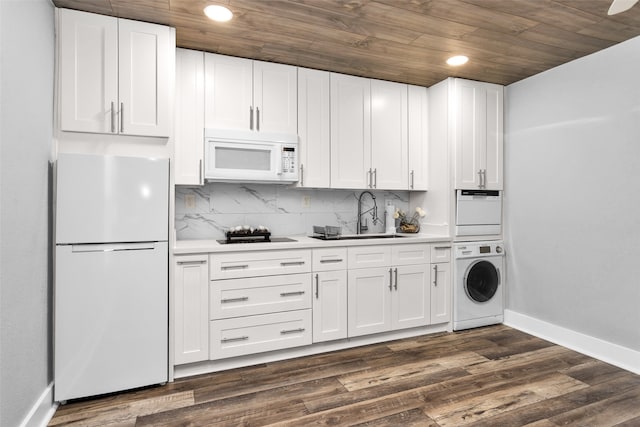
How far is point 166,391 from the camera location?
90.5 inches

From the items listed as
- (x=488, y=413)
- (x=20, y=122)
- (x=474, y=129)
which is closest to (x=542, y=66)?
(x=474, y=129)

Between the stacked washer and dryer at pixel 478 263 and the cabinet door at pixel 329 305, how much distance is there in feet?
3.97

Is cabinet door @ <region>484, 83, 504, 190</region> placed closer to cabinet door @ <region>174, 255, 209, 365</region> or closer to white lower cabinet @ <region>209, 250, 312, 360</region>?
white lower cabinet @ <region>209, 250, 312, 360</region>

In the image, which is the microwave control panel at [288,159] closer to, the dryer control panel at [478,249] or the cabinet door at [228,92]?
the cabinet door at [228,92]

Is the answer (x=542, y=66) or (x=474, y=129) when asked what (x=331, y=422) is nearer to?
(x=474, y=129)

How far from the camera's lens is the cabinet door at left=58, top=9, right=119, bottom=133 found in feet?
7.25

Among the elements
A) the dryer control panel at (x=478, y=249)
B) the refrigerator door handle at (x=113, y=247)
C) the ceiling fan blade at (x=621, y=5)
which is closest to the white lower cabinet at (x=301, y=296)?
the dryer control panel at (x=478, y=249)

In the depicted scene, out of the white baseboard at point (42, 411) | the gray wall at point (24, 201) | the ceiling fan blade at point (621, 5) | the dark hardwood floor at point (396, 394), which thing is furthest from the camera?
the dark hardwood floor at point (396, 394)

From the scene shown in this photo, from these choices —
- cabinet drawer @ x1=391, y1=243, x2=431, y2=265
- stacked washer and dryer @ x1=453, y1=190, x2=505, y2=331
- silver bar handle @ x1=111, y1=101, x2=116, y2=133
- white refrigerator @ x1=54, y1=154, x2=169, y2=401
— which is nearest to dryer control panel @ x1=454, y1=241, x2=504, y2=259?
stacked washer and dryer @ x1=453, y1=190, x2=505, y2=331

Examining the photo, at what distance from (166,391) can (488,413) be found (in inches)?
79.4

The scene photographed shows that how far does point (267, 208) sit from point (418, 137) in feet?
5.68

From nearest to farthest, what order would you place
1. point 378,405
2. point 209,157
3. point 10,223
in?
1. point 10,223
2. point 378,405
3. point 209,157

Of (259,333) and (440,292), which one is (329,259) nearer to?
(259,333)

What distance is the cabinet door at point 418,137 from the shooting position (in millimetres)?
3623
